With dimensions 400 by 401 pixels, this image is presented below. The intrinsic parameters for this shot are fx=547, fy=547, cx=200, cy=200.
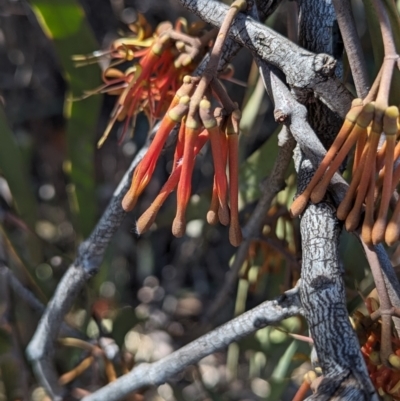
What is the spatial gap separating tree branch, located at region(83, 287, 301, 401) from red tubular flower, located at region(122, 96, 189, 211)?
0.17 metres

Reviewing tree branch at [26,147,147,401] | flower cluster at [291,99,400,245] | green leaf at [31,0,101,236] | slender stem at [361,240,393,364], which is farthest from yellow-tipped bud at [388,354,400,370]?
green leaf at [31,0,101,236]

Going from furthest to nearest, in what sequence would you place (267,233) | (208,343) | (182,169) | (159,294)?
1. (159,294)
2. (267,233)
3. (208,343)
4. (182,169)

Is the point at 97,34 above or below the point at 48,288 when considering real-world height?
above

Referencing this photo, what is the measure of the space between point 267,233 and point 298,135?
348mm

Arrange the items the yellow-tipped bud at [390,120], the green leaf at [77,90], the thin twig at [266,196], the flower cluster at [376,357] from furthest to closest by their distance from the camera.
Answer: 1. the green leaf at [77,90]
2. the thin twig at [266,196]
3. the flower cluster at [376,357]
4. the yellow-tipped bud at [390,120]

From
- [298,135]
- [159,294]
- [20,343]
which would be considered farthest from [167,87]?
[159,294]

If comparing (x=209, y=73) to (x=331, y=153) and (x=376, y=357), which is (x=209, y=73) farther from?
(x=376, y=357)

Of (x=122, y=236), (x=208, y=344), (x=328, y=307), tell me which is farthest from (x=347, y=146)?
(x=122, y=236)

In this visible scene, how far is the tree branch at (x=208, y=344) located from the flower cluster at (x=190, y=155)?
11cm

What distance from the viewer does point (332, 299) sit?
381 millimetres

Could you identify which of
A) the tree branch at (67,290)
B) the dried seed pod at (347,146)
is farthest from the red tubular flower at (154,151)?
the tree branch at (67,290)

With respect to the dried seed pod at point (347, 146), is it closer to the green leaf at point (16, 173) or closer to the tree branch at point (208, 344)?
the tree branch at point (208, 344)

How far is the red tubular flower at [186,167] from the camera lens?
1.14 ft

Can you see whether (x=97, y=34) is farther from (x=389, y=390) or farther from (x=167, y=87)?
(x=389, y=390)
